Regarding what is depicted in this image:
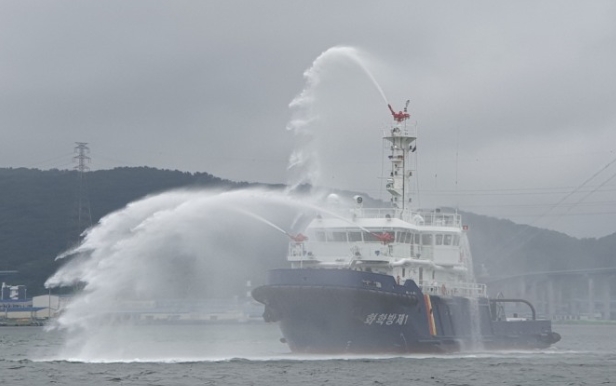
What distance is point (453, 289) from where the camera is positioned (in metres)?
62.9

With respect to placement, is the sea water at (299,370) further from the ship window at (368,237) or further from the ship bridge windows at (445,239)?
the ship bridge windows at (445,239)

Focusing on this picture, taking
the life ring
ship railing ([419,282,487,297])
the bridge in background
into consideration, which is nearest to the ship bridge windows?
ship railing ([419,282,487,297])

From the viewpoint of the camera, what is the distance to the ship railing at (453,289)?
59.6 m

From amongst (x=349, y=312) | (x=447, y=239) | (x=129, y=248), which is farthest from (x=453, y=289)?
(x=129, y=248)

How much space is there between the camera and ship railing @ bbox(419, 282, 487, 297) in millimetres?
59625

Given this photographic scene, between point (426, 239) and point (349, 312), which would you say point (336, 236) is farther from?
point (349, 312)

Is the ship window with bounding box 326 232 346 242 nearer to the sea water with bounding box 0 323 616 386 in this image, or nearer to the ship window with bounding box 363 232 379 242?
the ship window with bounding box 363 232 379 242

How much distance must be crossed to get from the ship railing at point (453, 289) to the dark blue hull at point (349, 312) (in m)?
0.66

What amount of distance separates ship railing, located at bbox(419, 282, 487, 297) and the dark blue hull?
0.66 meters

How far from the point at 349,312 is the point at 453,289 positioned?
462 inches

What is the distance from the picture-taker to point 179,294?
5364 inches

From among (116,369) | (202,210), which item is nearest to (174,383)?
(116,369)

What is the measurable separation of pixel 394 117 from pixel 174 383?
28.0m

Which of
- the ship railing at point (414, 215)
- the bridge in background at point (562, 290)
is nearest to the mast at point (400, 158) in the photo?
the ship railing at point (414, 215)
